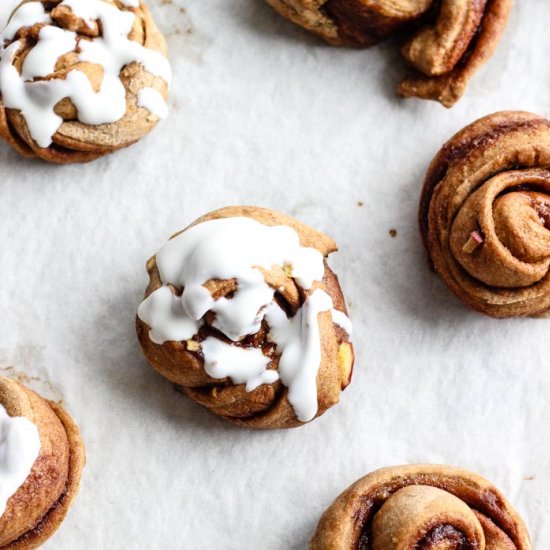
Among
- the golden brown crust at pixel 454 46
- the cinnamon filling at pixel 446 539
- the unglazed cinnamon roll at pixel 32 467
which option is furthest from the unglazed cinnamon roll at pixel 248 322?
the golden brown crust at pixel 454 46

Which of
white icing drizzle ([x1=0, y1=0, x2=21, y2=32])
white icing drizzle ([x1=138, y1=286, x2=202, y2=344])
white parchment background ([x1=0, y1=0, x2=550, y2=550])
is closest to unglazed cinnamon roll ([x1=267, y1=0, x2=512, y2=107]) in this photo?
white parchment background ([x1=0, y1=0, x2=550, y2=550])

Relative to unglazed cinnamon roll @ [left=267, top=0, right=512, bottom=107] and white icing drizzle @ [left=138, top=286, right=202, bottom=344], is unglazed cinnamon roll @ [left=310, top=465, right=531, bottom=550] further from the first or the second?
unglazed cinnamon roll @ [left=267, top=0, right=512, bottom=107]

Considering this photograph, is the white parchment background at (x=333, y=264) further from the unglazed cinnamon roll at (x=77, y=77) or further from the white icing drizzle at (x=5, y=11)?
the white icing drizzle at (x=5, y=11)

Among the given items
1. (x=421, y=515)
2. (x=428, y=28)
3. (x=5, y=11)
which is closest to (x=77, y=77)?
(x=5, y=11)

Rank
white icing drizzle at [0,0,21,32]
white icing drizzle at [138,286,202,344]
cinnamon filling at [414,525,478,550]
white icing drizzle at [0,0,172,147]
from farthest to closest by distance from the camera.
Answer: white icing drizzle at [0,0,21,32], white icing drizzle at [0,0,172,147], white icing drizzle at [138,286,202,344], cinnamon filling at [414,525,478,550]

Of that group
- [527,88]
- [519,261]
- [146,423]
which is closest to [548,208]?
[519,261]

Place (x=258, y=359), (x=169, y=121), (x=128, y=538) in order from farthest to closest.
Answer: (x=169, y=121) < (x=128, y=538) < (x=258, y=359)

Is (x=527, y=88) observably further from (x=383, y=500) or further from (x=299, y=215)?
(x=383, y=500)
